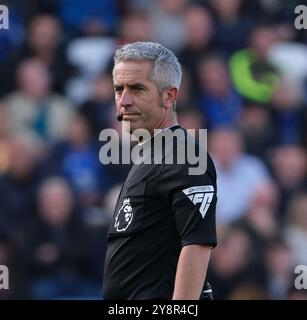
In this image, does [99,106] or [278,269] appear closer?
[278,269]

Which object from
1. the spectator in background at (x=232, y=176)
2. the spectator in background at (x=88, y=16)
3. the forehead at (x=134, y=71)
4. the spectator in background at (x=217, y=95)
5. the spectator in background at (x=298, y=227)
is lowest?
the spectator in background at (x=298, y=227)

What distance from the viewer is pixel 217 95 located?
21.8 feet

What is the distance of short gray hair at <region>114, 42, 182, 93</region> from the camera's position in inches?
129

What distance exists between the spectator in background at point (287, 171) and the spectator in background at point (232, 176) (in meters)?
0.12

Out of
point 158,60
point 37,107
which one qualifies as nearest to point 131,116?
point 158,60

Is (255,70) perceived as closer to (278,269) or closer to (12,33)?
(278,269)

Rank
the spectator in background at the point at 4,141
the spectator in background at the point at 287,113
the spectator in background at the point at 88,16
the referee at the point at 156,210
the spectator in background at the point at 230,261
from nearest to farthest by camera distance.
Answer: the referee at the point at 156,210, the spectator in background at the point at 230,261, the spectator in background at the point at 4,141, the spectator in background at the point at 287,113, the spectator in background at the point at 88,16

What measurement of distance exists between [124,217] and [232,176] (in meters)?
3.16

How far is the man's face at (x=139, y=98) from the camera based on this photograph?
3258 millimetres

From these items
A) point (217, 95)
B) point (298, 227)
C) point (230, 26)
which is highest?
point (230, 26)

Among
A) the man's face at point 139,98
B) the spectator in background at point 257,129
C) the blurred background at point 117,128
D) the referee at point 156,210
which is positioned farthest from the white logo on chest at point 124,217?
the spectator in background at point 257,129

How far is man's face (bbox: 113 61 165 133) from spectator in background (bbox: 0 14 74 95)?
3483 mm

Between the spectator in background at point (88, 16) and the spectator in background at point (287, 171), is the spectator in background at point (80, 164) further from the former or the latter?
the spectator in background at point (287, 171)

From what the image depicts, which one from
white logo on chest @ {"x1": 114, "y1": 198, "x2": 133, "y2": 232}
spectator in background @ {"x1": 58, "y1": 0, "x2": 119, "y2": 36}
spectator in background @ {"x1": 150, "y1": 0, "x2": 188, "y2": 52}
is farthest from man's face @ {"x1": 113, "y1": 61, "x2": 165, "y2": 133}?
spectator in background @ {"x1": 58, "y1": 0, "x2": 119, "y2": 36}
